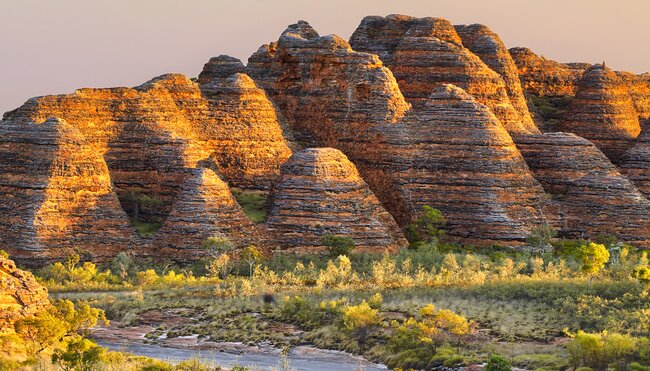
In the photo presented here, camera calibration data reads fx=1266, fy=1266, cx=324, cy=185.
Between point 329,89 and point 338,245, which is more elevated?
point 329,89

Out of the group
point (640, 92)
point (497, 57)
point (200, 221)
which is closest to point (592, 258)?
point (200, 221)

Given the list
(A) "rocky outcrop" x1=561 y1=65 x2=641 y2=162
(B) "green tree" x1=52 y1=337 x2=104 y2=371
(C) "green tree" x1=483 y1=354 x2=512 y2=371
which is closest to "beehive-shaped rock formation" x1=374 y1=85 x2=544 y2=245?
(A) "rocky outcrop" x1=561 y1=65 x2=641 y2=162

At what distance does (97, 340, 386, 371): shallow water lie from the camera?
45219mm

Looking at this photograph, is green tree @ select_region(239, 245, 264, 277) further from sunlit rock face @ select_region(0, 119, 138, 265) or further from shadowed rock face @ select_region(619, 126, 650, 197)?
shadowed rock face @ select_region(619, 126, 650, 197)

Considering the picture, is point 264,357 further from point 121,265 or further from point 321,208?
point 321,208

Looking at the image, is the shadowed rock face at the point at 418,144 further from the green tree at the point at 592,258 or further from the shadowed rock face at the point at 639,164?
the green tree at the point at 592,258

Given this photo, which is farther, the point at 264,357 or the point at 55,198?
the point at 55,198

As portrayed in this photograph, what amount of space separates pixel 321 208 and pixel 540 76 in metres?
36.1

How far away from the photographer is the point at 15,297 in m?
44.4

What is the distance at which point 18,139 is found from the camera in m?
62.4

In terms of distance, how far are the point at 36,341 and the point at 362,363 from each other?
1162 centimetres

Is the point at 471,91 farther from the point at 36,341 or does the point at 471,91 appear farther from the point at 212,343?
the point at 36,341

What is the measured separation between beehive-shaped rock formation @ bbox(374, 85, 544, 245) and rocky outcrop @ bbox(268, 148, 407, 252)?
475cm

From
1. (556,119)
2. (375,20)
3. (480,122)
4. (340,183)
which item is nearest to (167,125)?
(340,183)
